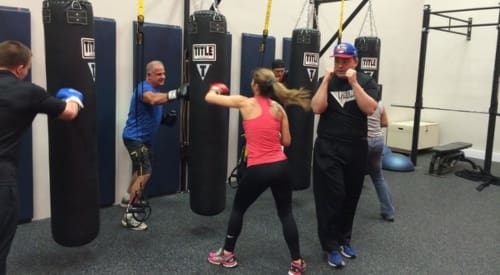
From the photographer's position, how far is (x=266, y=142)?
2555 millimetres

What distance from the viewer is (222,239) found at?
11.0 ft

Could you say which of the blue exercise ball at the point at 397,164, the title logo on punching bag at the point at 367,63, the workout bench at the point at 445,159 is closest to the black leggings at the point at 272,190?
the title logo on punching bag at the point at 367,63

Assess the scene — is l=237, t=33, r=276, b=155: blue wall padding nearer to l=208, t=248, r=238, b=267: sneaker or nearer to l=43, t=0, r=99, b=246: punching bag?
l=208, t=248, r=238, b=267: sneaker

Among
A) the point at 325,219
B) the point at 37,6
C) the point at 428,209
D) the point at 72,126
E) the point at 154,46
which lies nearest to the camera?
the point at 72,126

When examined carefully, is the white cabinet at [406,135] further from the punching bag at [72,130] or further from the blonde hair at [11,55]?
the blonde hair at [11,55]

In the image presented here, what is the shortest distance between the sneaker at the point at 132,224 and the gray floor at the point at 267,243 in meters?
0.06

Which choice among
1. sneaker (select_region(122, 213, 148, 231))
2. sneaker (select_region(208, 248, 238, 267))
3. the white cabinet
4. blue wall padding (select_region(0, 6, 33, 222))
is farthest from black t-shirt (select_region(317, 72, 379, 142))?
the white cabinet

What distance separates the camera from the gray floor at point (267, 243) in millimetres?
2877

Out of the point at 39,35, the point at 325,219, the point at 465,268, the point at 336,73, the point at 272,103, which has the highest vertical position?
the point at 39,35

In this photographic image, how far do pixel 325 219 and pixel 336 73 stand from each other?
0.96 metres

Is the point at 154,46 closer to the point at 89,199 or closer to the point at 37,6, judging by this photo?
the point at 37,6

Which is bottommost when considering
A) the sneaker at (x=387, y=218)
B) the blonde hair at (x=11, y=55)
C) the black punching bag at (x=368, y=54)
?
the sneaker at (x=387, y=218)

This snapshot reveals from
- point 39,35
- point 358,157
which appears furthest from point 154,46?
point 358,157

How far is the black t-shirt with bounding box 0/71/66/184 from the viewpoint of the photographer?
190 centimetres
